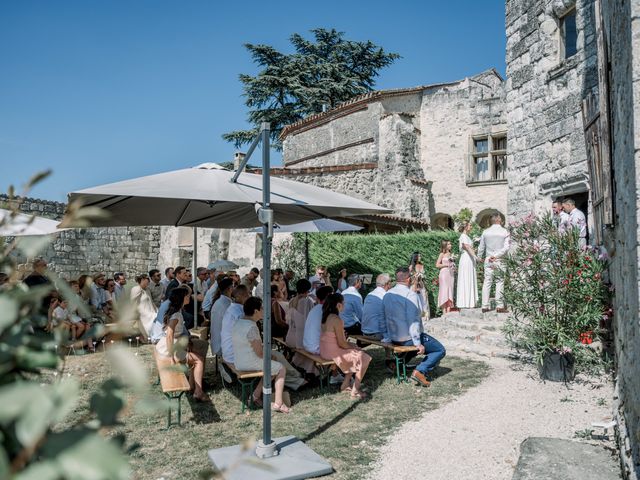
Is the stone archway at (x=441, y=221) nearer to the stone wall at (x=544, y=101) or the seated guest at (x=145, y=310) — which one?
the stone wall at (x=544, y=101)

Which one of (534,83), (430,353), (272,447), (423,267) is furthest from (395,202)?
(272,447)

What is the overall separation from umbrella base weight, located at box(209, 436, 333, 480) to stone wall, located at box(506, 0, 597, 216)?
225 inches

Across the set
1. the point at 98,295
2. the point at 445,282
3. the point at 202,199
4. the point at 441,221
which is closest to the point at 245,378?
the point at 202,199

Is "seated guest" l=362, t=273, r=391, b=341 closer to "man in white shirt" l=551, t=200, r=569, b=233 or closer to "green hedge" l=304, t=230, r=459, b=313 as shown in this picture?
"man in white shirt" l=551, t=200, r=569, b=233

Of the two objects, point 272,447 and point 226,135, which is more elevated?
point 226,135

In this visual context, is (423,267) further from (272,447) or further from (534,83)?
(272,447)

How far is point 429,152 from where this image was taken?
20516mm

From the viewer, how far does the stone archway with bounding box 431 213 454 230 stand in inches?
800

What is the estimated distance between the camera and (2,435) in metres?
0.76

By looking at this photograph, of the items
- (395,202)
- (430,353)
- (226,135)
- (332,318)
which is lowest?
(430,353)

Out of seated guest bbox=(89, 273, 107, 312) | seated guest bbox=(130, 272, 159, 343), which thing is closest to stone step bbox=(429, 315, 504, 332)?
seated guest bbox=(130, 272, 159, 343)

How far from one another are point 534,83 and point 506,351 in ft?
14.7

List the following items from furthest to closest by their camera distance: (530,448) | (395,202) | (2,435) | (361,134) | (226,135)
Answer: (226,135) → (361,134) → (395,202) → (530,448) → (2,435)

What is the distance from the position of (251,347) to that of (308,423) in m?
1.07
